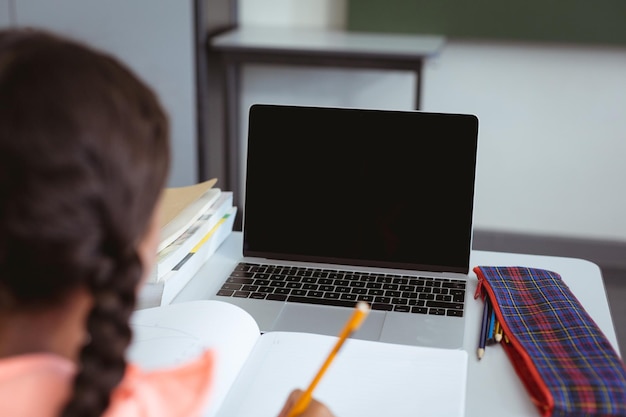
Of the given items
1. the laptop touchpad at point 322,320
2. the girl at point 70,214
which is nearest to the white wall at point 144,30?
the laptop touchpad at point 322,320

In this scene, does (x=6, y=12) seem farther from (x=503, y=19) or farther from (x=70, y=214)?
(x=70, y=214)

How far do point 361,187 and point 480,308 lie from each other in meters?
0.26

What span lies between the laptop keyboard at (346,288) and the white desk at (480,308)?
0.08ft

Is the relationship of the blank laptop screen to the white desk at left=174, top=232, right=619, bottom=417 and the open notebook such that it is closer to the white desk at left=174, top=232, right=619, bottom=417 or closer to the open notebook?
the white desk at left=174, top=232, right=619, bottom=417

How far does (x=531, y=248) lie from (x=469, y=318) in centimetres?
205

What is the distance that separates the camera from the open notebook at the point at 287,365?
32.8 inches

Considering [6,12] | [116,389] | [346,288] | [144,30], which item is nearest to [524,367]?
[346,288]

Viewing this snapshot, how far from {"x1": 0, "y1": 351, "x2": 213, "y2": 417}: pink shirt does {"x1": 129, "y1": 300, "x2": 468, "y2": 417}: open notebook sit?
170mm

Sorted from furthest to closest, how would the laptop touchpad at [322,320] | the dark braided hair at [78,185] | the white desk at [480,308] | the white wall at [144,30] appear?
1. the white wall at [144,30]
2. the laptop touchpad at [322,320]
3. the white desk at [480,308]
4. the dark braided hair at [78,185]

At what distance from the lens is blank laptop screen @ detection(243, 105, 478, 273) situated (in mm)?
1201

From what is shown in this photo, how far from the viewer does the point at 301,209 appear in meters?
1.24

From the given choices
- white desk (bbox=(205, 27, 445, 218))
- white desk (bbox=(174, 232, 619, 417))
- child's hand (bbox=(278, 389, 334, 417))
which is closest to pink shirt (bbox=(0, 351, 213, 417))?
child's hand (bbox=(278, 389, 334, 417))

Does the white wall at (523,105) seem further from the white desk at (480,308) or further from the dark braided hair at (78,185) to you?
the dark braided hair at (78,185)

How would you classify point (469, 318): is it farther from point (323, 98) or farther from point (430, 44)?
point (323, 98)
